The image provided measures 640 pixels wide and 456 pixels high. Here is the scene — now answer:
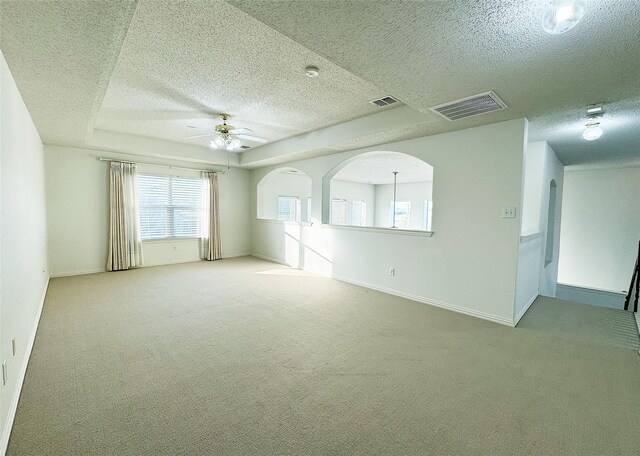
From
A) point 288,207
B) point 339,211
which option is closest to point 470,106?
point 288,207

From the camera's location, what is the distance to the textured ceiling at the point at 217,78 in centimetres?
199

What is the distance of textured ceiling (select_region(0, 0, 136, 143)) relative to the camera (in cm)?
142

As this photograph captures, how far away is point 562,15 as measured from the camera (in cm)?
136

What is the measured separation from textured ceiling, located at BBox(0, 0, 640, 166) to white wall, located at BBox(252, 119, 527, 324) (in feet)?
0.92

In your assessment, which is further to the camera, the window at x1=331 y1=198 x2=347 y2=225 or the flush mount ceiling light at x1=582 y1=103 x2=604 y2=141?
the window at x1=331 y1=198 x2=347 y2=225

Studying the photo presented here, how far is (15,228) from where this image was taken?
218 cm

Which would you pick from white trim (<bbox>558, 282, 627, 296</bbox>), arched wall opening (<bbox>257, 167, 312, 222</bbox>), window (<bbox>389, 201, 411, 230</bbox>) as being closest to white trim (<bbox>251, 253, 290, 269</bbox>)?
arched wall opening (<bbox>257, 167, 312, 222</bbox>)

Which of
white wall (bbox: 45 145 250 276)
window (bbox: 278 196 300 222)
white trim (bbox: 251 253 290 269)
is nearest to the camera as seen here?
white wall (bbox: 45 145 250 276)

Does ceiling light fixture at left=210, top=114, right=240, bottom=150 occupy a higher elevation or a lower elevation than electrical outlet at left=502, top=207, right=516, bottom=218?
higher

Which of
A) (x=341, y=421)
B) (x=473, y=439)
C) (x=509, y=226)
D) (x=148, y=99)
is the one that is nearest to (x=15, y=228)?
(x=148, y=99)

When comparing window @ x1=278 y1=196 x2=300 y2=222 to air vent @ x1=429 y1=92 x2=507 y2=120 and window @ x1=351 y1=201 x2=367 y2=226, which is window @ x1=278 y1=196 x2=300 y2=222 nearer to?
window @ x1=351 y1=201 x2=367 y2=226

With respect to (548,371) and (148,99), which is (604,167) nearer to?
(548,371)

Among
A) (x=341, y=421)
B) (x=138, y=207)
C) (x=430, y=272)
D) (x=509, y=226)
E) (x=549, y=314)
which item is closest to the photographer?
(x=341, y=421)

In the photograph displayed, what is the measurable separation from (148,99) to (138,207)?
10.3 feet
